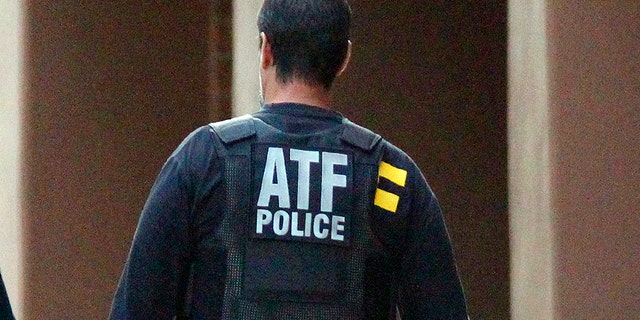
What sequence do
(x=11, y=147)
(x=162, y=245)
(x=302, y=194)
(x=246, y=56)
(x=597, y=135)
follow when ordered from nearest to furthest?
1. (x=162, y=245)
2. (x=302, y=194)
3. (x=597, y=135)
4. (x=246, y=56)
5. (x=11, y=147)

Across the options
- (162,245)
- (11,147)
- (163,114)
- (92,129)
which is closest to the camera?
(162,245)

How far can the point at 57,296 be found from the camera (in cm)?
712

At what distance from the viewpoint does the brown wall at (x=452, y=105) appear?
605 centimetres

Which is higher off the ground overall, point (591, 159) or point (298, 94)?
point (298, 94)

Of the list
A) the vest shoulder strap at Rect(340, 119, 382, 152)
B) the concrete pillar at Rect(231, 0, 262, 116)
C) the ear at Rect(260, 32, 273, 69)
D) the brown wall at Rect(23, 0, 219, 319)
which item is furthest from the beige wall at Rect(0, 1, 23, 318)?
the vest shoulder strap at Rect(340, 119, 382, 152)

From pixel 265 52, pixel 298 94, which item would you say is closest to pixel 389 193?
pixel 298 94

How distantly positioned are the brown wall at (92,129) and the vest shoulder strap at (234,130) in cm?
451

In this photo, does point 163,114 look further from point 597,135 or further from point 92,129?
point 597,135

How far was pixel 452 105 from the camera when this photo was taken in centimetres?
639

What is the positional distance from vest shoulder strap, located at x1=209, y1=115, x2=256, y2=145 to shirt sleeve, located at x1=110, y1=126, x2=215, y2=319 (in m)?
0.07

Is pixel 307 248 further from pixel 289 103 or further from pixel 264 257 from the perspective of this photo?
pixel 289 103

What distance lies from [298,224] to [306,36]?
16.2 inches

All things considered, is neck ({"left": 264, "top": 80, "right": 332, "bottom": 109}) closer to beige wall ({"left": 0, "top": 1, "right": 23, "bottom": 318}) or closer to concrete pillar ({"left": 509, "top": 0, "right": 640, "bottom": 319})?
concrete pillar ({"left": 509, "top": 0, "right": 640, "bottom": 319})

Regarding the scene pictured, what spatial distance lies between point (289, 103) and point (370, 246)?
0.36m
